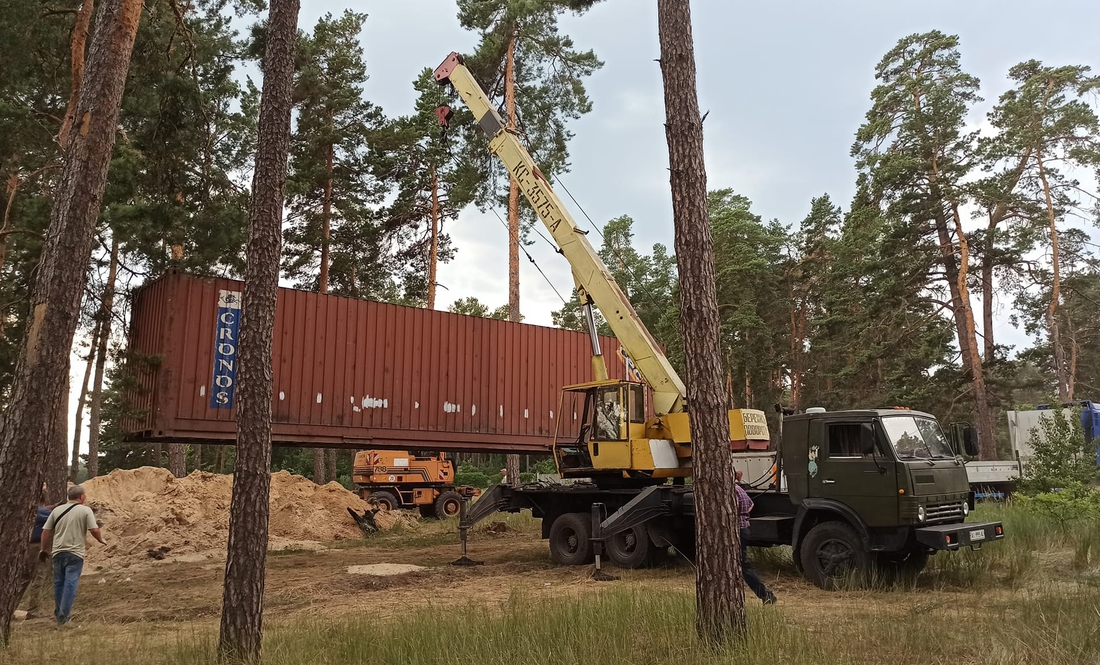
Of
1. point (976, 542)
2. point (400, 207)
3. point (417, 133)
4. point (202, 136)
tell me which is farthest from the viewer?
point (400, 207)

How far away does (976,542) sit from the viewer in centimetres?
734

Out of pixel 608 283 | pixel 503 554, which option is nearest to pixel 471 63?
pixel 608 283

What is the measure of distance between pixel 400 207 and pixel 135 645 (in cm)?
1833

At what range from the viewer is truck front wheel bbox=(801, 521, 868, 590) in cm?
757

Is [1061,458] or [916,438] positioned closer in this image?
[916,438]

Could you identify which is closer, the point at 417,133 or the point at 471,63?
the point at 471,63

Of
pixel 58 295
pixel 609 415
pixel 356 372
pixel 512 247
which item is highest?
pixel 512 247

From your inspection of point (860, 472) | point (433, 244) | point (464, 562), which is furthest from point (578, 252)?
point (433, 244)

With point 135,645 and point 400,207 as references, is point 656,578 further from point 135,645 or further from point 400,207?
point 400,207

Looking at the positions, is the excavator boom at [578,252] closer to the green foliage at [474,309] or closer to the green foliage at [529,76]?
the green foliage at [529,76]

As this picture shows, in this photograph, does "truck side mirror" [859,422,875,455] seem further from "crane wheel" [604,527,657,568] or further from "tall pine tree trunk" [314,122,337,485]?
"tall pine tree trunk" [314,122,337,485]

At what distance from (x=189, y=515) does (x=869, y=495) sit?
12.8 meters

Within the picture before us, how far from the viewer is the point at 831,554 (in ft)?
25.7

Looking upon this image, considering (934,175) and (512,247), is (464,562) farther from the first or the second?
(934,175)
